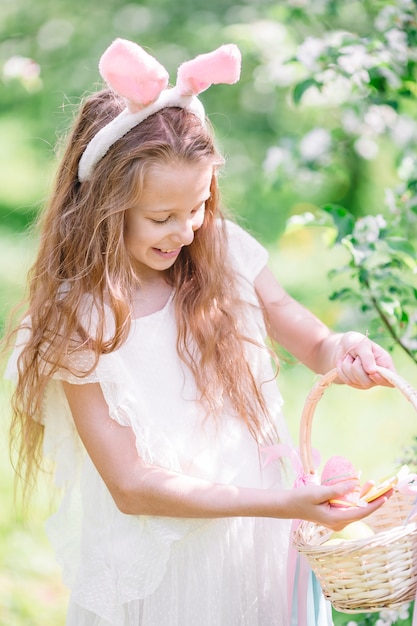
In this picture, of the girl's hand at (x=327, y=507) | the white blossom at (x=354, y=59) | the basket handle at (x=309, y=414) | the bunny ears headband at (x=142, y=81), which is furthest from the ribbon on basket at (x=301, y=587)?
the white blossom at (x=354, y=59)

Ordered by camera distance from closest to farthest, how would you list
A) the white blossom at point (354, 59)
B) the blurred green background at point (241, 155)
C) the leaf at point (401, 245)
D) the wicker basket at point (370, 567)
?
the wicker basket at point (370, 567) → the leaf at point (401, 245) → the white blossom at point (354, 59) → the blurred green background at point (241, 155)

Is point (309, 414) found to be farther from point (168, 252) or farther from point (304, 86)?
point (304, 86)

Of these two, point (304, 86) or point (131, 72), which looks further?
point (304, 86)

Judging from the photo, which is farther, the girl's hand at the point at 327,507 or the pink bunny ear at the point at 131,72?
the pink bunny ear at the point at 131,72

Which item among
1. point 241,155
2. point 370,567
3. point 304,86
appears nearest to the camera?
point 370,567

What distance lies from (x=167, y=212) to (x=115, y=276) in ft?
0.51

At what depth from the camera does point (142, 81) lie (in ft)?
5.57

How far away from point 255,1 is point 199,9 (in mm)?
333

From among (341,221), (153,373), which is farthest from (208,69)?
(341,221)

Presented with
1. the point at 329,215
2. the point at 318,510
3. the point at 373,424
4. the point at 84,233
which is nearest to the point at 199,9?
the point at 373,424

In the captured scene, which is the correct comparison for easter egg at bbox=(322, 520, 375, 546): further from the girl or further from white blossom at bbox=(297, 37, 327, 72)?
white blossom at bbox=(297, 37, 327, 72)

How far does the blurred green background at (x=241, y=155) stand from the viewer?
10.7 ft

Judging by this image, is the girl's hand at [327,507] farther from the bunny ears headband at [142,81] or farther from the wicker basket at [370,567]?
the bunny ears headband at [142,81]

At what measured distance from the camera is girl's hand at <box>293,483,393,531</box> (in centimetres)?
154
